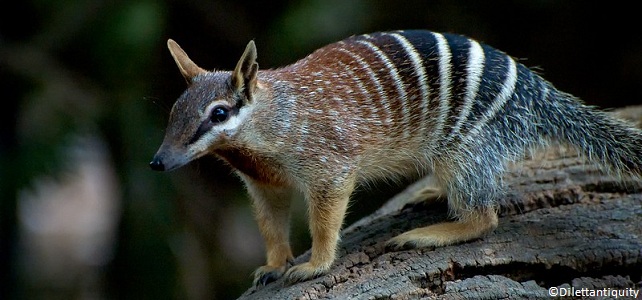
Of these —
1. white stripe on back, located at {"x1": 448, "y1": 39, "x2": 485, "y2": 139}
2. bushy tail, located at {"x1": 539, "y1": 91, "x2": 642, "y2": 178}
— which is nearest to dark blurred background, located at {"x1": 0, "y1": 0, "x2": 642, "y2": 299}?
white stripe on back, located at {"x1": 448, "y1": 39, "x2": 485, "y2": 139}

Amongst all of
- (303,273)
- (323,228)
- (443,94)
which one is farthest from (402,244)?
(443,94)

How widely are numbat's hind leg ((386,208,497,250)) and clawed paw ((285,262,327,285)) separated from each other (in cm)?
38

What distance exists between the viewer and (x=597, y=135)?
4555 mm

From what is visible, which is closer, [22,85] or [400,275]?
[400,275]

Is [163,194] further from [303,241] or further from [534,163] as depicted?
[534,163]

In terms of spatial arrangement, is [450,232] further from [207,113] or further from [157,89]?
[157,89]

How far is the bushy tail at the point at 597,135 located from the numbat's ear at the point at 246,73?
150 centimetres

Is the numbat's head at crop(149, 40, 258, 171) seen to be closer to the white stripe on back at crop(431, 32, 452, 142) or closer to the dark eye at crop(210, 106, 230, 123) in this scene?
the dark eye at crop(210, 106, 230, 123)

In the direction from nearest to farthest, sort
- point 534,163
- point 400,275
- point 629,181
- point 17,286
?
1. point 400,275
2. point 629,181
3. point 534,163
4. point 17,286

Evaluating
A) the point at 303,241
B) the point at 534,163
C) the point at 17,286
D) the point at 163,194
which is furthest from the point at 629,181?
the point at 17,286

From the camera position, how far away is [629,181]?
4.68 metres

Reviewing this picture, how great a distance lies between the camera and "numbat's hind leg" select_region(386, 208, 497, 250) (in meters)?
4.21

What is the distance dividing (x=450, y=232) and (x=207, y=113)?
1307 millimetres

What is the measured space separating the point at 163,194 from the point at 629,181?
317 centimetres
